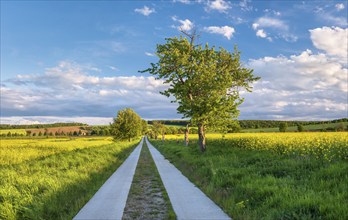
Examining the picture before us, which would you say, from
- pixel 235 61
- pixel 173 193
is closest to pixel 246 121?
pixel 235 61

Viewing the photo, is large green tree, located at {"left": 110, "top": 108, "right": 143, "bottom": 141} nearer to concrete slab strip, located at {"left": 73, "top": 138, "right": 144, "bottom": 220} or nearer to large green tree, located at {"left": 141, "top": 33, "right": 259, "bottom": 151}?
large green tree, located at {"left": 141, "top": 33, "right": 259, "bottom": 151}

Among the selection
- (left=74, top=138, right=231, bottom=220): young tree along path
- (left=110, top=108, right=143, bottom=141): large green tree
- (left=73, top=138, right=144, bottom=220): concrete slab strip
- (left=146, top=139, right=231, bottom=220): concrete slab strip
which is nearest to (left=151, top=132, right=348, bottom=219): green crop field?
(left=146, top=139, right=231, bottom=220): concrete slab strip

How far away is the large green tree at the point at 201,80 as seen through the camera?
2478 centimetres

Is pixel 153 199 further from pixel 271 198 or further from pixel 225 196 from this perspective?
pixel 271 198

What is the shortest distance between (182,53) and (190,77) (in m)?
2.78

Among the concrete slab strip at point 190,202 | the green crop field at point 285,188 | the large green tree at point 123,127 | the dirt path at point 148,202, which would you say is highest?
the large green tree at point 123,127

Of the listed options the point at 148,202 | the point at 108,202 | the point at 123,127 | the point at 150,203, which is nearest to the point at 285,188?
the point at 150,203

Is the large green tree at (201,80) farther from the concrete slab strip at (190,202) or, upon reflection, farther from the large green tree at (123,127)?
the large green tree at (123,127)

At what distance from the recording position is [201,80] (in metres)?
24.9

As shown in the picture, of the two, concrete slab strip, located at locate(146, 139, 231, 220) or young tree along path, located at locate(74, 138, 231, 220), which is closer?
concrete slab strip, located at locate(146, 139, 231, 220)

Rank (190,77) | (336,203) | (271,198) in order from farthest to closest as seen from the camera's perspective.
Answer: (190,77), (271,198), (336,203)

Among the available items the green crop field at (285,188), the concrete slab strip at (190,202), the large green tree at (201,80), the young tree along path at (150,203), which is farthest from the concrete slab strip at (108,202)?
the large green tree at (201,80)

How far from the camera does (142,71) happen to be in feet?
92.2

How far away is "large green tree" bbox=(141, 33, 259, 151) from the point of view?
24.8m
